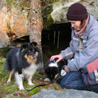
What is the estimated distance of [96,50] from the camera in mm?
2879

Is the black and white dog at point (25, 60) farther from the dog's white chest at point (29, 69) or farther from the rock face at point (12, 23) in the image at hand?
the rock face at point (12, 23)

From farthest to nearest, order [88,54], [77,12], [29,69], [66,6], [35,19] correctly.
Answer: [66,6], [35,19], [29,69], [88,54], [77,12]

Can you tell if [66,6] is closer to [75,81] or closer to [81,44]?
[81,44]

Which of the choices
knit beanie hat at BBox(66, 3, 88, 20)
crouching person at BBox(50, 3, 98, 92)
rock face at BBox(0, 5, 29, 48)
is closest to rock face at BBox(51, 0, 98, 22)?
rock face at BBox(0, 5, 29, 48)

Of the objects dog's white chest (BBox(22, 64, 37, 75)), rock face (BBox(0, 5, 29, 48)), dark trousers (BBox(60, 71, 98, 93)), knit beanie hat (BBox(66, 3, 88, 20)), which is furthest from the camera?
rock face (BBox(0, 5, 29, 48))

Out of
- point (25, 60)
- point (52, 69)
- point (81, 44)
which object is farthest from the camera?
point (52, 69)

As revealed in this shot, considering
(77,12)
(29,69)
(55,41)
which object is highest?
(77,12)

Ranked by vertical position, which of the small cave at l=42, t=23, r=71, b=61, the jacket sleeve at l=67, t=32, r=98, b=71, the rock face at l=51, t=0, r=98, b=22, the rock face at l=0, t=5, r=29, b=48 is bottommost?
the small cave at l=42, t=23, r=71, b=61

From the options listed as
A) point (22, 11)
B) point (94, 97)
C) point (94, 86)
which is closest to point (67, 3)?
point (22, 11)

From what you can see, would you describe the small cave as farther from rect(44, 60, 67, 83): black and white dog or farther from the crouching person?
the crouching person

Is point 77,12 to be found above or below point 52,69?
above

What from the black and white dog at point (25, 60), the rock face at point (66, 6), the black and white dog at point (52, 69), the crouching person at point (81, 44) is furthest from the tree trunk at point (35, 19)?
the crouching person at point (81, 44)

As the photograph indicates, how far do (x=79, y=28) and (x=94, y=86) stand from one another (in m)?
1.29

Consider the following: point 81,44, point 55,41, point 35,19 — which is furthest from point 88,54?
point 55,41
